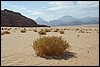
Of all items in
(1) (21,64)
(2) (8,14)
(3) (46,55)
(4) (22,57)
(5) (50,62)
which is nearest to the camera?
(1) (21,64)

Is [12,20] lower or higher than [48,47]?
lower

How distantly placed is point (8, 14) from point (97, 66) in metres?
103

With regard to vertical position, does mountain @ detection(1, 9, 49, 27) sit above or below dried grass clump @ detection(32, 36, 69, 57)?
below

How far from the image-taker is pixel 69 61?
8.96 metres

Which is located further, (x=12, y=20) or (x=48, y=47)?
(x=12, y=20)

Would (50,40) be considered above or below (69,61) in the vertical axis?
above

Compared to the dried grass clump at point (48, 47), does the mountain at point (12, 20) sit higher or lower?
lower

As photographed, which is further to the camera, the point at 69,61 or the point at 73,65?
the point at 69,61

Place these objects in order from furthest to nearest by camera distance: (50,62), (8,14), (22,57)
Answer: (8,14) < (22,57) < (50,62)

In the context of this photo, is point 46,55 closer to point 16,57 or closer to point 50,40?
point 50,40

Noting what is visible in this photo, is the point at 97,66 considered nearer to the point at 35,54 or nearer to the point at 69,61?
the point at 69,61

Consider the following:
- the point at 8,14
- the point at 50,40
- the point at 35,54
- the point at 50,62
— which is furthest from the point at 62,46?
the point at 8,14

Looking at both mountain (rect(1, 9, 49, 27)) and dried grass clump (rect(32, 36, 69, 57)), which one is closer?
dried grass clump (rect(32, 36, 69, 57))

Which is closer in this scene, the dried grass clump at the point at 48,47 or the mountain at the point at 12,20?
the dried grass clump at the point at 48,47
